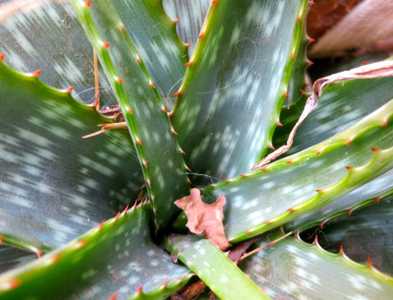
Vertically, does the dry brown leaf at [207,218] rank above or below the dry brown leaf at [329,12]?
below

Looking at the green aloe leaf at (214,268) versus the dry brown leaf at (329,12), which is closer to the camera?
the green aloe leaf at (214,268)

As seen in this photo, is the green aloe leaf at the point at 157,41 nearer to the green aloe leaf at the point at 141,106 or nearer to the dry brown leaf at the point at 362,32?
the green aloe leaf at the point at 141,106

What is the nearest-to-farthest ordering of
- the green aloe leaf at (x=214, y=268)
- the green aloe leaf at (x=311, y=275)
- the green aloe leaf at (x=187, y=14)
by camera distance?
the green aloe leaf at (x=214, y=268)
the green aloe leaf at (x=311, y=275)
the green aloe leaf at (x=187, y=14)

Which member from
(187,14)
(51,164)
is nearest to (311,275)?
(51,164)

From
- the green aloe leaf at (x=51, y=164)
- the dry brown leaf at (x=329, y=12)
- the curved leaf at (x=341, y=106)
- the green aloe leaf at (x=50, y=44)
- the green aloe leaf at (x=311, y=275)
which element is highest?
the green aloe leaf at (x=50, y=44)

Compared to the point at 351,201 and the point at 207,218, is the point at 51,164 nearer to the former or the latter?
the point at 207,218

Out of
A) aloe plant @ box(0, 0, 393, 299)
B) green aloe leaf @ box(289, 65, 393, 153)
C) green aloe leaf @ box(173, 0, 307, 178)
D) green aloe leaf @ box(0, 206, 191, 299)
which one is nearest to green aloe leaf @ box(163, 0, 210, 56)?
aloe plant @ box(0, 0, 393, 299)

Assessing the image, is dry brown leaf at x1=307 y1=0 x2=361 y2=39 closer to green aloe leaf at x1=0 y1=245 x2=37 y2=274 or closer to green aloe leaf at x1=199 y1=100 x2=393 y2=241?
green aloe leaf at x1=199 y1=100 x2=393 y2=241

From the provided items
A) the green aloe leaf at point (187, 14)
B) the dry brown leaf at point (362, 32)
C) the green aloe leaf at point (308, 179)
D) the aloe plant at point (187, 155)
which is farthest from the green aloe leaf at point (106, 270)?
the dry brown leaf at point (362, 32)

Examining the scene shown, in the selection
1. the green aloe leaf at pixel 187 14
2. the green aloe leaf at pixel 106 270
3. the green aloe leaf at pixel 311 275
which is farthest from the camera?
the green aloe leaf at pixel 187 14

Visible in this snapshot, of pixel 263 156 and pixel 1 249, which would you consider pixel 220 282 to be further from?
pixel 1 249
